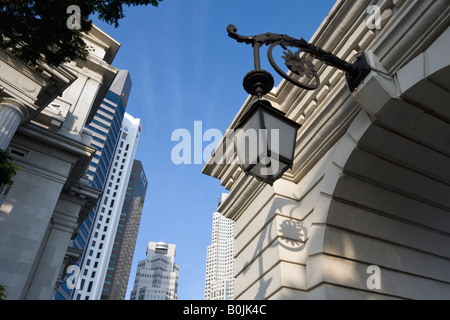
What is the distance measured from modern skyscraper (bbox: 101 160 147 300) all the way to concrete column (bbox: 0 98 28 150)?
126 m

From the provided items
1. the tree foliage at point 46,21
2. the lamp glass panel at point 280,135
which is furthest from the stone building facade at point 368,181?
the tree foliage at point 46,21

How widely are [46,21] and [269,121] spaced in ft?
18.9

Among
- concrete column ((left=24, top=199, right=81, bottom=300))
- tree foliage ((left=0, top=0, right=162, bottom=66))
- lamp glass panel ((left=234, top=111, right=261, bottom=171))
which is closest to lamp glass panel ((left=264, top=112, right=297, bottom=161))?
lamp glass panel ((left=234, top=111, right=261, bottom=171))

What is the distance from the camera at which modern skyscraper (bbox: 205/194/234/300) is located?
554ft

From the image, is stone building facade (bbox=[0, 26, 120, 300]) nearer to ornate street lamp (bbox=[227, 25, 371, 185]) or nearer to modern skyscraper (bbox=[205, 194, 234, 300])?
ornate street lamp (bbox=[227, 25, 371, 185])

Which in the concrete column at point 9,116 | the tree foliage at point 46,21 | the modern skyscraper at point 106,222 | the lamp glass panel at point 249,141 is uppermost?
the modern skyscraper at point 106,222

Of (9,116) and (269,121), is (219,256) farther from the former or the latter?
(269,121)

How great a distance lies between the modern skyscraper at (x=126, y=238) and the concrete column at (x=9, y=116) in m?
126

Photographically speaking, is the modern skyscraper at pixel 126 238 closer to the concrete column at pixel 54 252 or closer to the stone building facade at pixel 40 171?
the concrete column at pixel 54 252

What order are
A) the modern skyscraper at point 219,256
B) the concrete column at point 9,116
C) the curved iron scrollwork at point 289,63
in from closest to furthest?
the curved iron scrollwork at point 289,63
the concrete column at point 9,116
the modern skyscraper at point 219,256

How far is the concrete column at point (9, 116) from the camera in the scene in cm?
1446

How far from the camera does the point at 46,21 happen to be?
6.61 m
